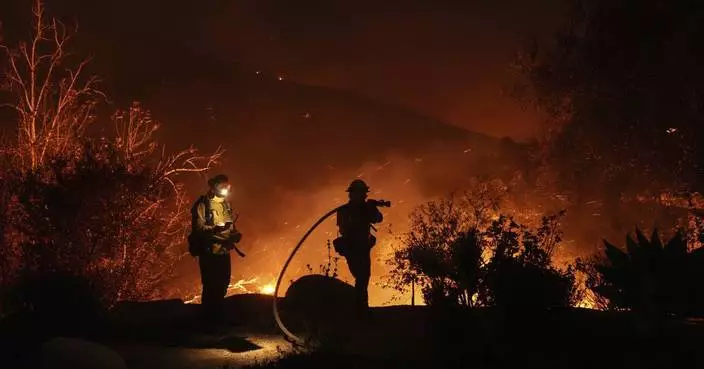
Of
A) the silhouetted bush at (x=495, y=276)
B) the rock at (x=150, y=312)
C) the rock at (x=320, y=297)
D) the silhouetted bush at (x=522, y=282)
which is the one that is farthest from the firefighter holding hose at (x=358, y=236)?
the rock at (x=150, y=312)

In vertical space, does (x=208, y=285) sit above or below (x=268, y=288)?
below

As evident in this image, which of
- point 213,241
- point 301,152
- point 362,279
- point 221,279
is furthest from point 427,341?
point 301,152

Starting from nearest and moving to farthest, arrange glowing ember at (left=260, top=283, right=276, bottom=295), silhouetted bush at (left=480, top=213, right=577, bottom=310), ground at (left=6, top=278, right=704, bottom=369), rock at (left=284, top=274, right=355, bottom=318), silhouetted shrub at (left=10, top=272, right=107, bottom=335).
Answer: ground at (left=6, top=278, right=704, bottom=369) → silhouetted bush at (left=480, top=213, right=577, bottom=310) → silhouetted shrub at (left=10, top=272, right=107, bottom=335) → rock at (left=284, top=274, right=355, bottom=318) → glowing ember at (left=260, top=283, right=276, bottom=295)

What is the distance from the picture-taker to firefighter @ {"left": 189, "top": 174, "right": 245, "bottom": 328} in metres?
9.69

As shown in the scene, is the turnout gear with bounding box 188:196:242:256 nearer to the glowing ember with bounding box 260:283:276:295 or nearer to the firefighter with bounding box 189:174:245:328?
the firefighter with bounding box 189:174:245:328

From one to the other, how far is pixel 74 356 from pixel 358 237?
4.55 m

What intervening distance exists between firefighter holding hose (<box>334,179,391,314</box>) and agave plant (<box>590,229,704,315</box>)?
3.48 m

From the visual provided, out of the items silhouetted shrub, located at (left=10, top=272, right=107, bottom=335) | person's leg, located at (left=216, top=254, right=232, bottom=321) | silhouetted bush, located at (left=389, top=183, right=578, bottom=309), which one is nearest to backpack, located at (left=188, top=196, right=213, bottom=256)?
person's leg, located at (left=216, top=254, right=232, bottom=321)

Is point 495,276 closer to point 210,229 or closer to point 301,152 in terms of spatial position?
point 210,229

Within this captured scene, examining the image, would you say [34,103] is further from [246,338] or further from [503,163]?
[503,163]

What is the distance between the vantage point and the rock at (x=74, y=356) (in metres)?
6.39

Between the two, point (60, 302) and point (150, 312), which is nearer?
point (60, 302)

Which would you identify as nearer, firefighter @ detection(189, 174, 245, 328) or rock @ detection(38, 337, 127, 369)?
rock @ detection(38, 337, 127, 369)

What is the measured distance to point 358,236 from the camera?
9.74 metres
